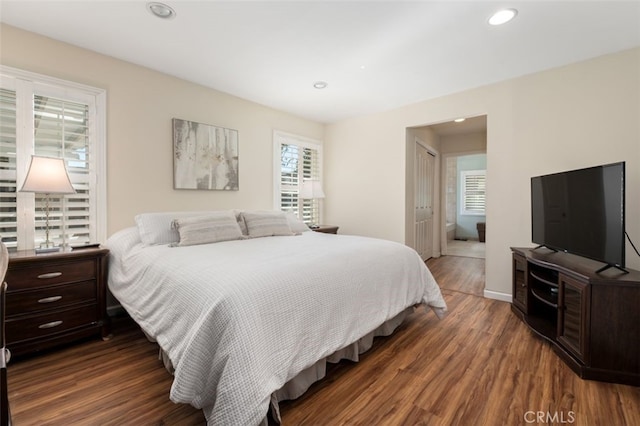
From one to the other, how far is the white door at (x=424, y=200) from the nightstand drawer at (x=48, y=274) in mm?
4201

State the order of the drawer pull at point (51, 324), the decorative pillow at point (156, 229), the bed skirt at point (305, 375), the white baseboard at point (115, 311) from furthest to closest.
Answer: the white baseboard at point (115, 311), the decorative pillow at point (156, 229), the drawer pull at point (51, 324), the bed skirt at point (305, 375)

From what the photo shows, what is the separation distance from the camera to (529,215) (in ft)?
10.3

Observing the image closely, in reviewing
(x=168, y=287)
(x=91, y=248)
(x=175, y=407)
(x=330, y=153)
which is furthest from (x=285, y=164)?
(x=175, y=407)

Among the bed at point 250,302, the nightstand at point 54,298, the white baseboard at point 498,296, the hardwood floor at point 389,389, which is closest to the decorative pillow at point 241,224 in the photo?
the bed at point 250,302

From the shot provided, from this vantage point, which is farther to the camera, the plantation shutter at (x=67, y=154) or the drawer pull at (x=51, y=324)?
the plantation shutter at (x=67, y=154)

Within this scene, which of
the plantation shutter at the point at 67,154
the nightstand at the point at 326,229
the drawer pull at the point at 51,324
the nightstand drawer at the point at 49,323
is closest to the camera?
the nightstand drawer at the point at 49,323

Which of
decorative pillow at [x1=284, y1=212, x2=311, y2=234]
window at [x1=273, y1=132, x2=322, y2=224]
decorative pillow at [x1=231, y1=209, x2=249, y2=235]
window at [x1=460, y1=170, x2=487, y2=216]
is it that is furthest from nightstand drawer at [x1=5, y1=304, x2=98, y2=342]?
window at [x1=460, y1=170, x2=487, y2=216]

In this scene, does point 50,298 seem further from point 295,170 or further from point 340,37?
point 295,170

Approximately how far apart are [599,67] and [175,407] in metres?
4.45

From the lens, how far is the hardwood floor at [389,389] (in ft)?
5.01

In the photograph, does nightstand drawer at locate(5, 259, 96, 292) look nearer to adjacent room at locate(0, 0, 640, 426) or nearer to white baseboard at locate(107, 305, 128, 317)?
adjacent room at locate(0, 0, 640, 426)

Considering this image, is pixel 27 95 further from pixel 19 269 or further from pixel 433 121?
pixel 433 121

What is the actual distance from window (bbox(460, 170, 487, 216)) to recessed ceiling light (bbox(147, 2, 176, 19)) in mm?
8476
